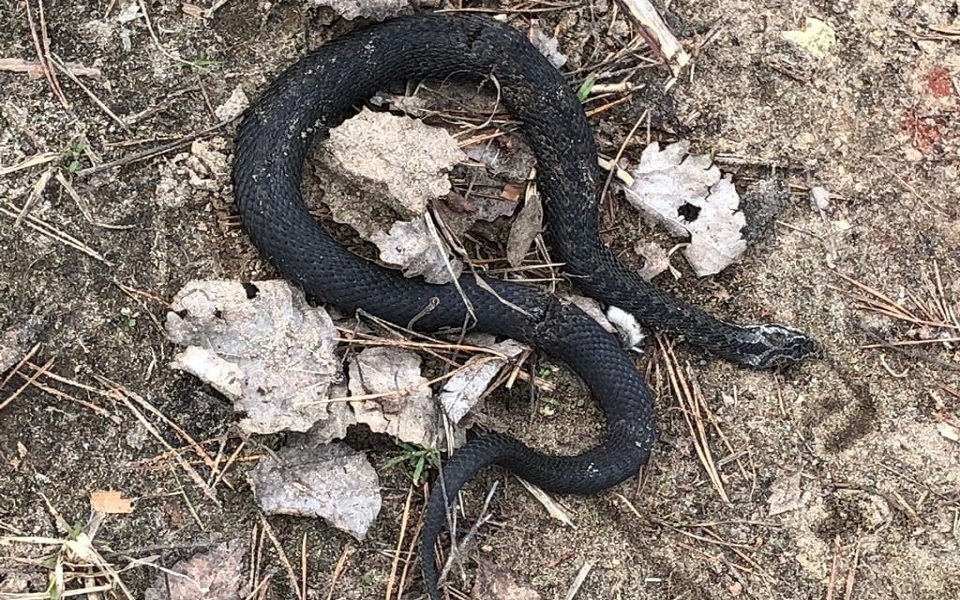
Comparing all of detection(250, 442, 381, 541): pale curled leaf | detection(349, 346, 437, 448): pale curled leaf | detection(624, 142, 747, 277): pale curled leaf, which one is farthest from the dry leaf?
detection(250, 442, 381, 541): pale curled leaf

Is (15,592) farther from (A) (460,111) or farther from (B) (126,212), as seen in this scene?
(A) (460,111)

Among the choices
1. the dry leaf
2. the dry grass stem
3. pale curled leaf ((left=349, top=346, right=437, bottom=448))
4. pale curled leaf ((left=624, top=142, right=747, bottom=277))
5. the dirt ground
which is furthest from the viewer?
the dry leaf

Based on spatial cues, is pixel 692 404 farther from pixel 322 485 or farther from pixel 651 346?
pixel 322 485

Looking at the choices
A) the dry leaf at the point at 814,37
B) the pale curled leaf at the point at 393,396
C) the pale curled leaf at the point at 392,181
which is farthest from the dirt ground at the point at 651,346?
the pale curled leaf at the point at 392,181

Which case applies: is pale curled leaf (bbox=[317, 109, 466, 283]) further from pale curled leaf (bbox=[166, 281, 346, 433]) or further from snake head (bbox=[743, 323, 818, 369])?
snake head (bbox=[743, 323, 818, 369])

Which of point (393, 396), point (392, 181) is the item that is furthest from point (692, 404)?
point (392, 181)

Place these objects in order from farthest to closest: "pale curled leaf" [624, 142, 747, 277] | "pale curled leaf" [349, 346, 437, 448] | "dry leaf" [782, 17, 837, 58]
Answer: "dry leaf" [782, 17, 837, 58], "pale curled leaf" [624, 142, 747, 277], "pale curled leaf" [349, 346, 437, 448]
